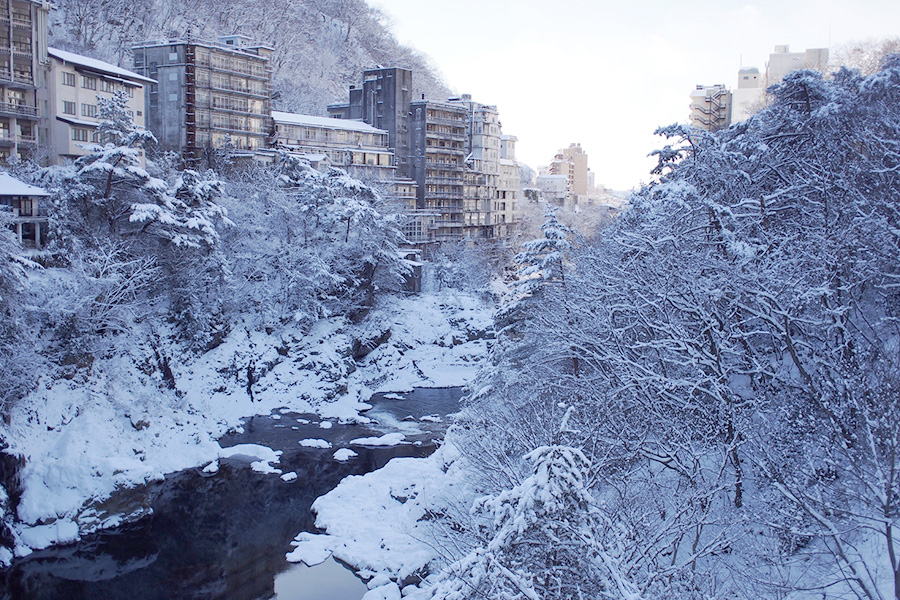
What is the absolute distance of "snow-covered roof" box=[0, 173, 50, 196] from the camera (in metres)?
25.6

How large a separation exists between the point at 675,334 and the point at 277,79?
71459 millimetres

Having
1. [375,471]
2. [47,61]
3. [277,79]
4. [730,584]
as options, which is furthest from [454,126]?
[730,584]

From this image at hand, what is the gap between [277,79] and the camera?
7581cm

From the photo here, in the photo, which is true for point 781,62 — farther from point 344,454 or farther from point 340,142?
point 344,454

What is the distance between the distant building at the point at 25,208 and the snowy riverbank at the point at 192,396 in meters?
6.88

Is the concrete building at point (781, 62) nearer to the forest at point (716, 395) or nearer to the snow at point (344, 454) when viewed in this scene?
the forest at point (716, 395)

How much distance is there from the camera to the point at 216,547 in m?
18.3

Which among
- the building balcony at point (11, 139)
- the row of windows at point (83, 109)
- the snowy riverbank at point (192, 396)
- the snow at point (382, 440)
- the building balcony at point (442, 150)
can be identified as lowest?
the snow at point (382, 440)

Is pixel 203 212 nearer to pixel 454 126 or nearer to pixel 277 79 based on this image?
pixel 454 126

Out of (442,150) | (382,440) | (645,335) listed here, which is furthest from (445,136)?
(645,335)

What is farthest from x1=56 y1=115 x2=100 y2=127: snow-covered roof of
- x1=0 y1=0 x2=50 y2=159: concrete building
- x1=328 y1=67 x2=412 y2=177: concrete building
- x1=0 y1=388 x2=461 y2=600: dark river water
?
x1=328 y1=67 x2=412 y2=177: concrete building

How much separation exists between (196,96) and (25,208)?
71.7 ft

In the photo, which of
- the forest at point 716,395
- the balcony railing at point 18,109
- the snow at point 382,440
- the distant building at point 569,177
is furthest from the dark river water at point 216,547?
the distant building at point 569,177

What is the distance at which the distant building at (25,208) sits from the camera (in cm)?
2612
